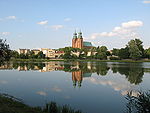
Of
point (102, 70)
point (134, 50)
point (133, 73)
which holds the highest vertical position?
point (134, 50)

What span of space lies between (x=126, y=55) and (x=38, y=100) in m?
93.3

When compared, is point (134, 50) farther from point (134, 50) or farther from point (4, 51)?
point (4, 51)

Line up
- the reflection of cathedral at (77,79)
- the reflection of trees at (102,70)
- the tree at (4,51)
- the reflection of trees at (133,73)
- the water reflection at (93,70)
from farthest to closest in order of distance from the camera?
the reflection of trees at (102,70) → the water reflection at (93,70) → the reflection of trees at (133,73) → the reflection of cathedral at (77,79) → the tree at (4,51)

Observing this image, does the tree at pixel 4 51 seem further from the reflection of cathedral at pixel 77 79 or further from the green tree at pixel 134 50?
the green tree at pixel 134 50

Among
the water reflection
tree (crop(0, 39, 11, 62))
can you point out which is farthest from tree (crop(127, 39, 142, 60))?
tree (crop(0, 39, 11, 62))

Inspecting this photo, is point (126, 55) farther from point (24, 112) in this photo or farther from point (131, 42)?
point (24, 112)

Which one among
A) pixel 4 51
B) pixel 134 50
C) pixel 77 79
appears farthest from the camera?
pixel 134 50

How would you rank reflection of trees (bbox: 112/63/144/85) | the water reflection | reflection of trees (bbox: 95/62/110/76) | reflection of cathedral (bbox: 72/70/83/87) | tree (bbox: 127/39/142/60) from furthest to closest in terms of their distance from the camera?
tree (bbox: 127/39/142/60), reflection of trees (bbox: 95/62/110/76), the water reflection, reflection of trees (bbox: 112/63/144/85), reflection of cathedral (bbox: 72/70/83/87)

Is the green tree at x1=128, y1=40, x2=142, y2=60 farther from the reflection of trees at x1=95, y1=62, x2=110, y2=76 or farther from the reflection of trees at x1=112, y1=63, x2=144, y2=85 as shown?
the reflection of trees at x1=112, y1=63, x2=144, y2=85

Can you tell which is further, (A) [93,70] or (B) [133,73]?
(A) [93,70]

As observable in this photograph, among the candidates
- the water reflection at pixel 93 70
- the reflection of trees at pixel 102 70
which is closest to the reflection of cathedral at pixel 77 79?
the water reflection at pixel 93 70

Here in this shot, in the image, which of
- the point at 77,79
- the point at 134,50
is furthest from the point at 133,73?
the point at 134,50

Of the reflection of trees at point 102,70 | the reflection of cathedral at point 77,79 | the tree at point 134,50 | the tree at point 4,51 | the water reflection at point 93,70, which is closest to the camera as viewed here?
the tree at point 4,51

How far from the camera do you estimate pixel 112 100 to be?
50.4 feet
